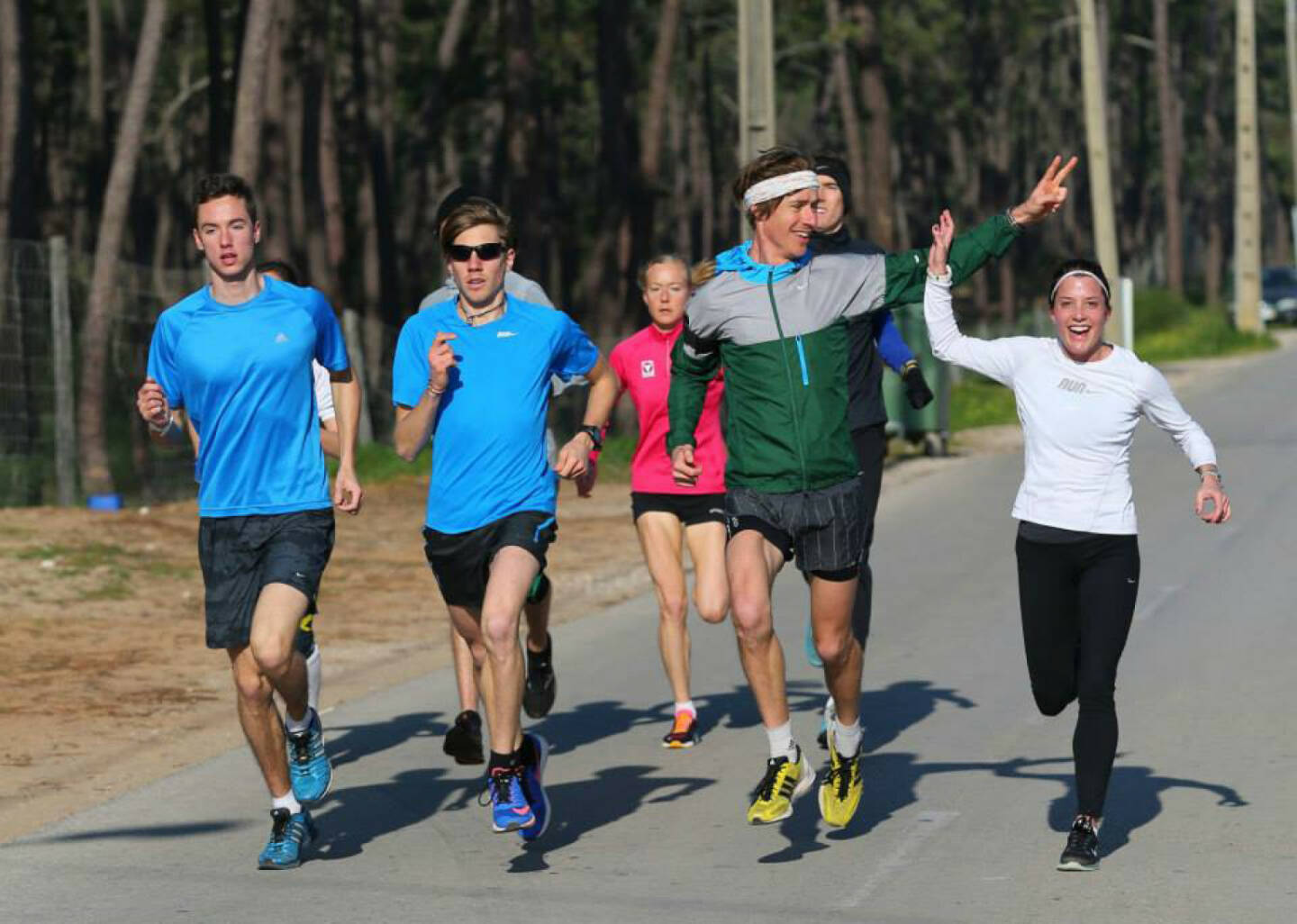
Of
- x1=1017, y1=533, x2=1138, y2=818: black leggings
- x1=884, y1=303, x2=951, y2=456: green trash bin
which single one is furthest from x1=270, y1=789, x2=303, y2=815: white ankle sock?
x1=884, y1=303, x2=951, y2=456: green trash bin

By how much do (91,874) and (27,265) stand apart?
40.0ft

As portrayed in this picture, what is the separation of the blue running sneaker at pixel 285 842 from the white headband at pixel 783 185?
2.39 metres

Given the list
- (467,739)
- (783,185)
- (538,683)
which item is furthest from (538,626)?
(783,185)

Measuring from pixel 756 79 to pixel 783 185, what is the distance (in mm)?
12493

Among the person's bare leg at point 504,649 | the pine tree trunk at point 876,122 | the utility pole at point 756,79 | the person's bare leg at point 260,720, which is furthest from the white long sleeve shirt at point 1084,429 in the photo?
the pine tree trunk at point 876,122

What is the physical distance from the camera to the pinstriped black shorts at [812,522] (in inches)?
314

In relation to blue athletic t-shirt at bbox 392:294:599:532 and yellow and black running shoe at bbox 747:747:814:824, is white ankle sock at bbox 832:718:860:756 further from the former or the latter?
blue athletic t-shirt at bbox 392:294:599:532

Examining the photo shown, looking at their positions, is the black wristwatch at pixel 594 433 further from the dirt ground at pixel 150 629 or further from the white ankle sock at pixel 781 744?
the dirt ground at pixel 150 629

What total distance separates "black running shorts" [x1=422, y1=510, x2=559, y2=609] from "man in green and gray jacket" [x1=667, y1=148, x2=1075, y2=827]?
19.2 inches

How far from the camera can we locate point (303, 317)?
792cm

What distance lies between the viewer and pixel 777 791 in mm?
7938

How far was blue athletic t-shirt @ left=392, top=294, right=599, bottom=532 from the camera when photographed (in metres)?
8.12

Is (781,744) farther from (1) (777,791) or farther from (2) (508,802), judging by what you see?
(2) (508,802)

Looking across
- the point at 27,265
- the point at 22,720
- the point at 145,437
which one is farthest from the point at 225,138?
the point at 22,720
